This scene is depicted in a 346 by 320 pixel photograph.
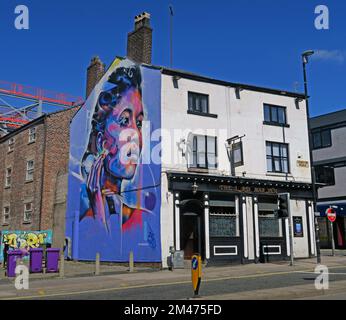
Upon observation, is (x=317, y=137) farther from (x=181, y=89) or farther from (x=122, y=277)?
(x=122, y=277)

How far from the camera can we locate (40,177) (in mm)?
30047

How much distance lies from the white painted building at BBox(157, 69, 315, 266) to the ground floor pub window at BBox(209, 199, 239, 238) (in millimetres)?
50

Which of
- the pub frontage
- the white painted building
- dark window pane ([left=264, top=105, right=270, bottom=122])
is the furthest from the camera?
dark window pane ([left=264, top=105, right=270, bottom=122])

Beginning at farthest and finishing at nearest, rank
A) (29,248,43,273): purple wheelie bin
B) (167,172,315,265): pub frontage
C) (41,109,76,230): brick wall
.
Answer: (41,109,76,230): brick wall < (167,172,315,265): pub frontage < (29,248,43,273): purple wheelie bin

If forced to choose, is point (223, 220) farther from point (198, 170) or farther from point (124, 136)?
point (124, 136)

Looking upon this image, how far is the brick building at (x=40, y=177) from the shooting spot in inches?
1160

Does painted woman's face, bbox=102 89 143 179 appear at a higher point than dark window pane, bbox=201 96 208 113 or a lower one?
lower

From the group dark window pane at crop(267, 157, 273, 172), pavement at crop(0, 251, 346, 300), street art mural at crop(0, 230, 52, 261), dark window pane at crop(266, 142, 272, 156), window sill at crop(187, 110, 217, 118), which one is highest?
window sill at crop(187, 110, 217, 118)

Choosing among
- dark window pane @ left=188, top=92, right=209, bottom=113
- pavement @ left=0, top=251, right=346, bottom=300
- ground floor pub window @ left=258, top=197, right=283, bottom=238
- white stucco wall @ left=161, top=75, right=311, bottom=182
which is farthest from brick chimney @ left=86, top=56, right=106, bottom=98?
pavement @ left=0, top=251, right=346, bottom=300

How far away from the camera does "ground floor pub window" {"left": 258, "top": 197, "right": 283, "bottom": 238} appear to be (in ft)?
78.1

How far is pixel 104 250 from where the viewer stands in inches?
947

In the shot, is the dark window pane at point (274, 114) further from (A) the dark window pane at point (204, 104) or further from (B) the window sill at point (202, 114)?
(A) the dark window pane at point (204, 104)

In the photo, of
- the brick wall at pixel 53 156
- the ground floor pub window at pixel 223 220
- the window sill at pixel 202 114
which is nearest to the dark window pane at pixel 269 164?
the ground floor pub window at pixel 223 220

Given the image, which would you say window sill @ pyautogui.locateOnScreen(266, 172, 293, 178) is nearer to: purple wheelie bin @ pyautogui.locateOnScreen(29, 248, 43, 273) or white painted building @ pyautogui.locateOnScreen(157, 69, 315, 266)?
white painted building @ pyautogui.locateOnScreen(157, 69, 315, 266)
